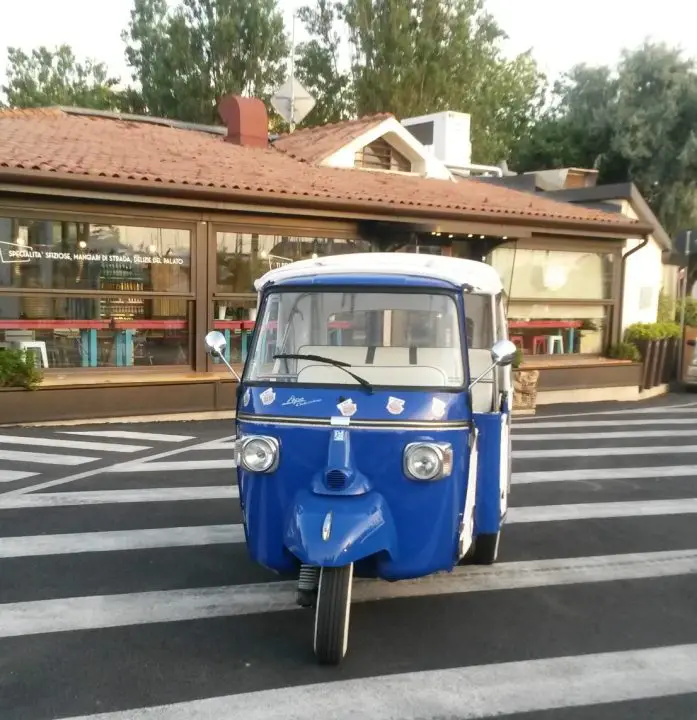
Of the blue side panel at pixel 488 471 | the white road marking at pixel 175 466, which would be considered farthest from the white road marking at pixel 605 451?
the blue side panel at pixel 488 471

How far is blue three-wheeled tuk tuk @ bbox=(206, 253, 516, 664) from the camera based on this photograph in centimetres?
421

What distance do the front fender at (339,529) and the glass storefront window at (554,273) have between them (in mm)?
11722

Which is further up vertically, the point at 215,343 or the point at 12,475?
the point at 215,343

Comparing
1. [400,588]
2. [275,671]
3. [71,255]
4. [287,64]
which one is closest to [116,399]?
[71,255]

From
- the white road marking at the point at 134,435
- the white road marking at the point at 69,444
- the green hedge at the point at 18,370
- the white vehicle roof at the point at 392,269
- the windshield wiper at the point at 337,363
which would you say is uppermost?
the white vehicle roof at the point at 392,269

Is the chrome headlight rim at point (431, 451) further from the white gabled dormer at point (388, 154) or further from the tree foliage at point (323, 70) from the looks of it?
the tree foliage at point (323, 70)

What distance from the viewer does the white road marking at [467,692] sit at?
3672 millimetres

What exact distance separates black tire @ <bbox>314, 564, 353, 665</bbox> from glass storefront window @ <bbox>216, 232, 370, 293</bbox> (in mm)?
9181

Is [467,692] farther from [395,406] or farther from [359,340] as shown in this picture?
[359,340]

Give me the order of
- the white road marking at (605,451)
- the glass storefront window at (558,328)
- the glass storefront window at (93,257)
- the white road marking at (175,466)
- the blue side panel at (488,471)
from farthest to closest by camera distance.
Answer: the glass storefront window at (558,328) < the glass storefront window at (93,257) < the white road marking at (605,451) < the white road marking at (175,466) < the blue side panel at (488,471)

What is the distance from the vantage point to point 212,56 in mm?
34031

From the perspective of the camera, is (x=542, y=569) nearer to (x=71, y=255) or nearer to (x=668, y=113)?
(x=71, y=255)

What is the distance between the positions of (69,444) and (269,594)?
5526mm

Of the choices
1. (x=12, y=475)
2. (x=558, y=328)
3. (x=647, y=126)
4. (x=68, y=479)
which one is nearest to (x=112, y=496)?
(x=68, y=479)
